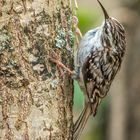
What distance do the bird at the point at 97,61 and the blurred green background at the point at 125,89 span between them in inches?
84.8

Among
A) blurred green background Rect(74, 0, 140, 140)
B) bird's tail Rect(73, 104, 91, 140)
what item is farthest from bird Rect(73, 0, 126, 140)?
blurred green background Rect(74, 0, 140, 140)

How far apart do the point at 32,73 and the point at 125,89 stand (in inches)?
151

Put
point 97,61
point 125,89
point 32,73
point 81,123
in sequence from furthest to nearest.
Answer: point 125,89 → point 97,61 → point 81,123 → point 32,73

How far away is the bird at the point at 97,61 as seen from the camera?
18.1 feet


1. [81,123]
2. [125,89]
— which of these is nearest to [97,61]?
[81,123]

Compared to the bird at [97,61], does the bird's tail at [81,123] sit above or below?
below

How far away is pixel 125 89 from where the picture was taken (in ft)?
26.9

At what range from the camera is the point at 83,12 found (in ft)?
26.0

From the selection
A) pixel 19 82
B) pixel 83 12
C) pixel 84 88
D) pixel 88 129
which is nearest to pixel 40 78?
pixel 19 82

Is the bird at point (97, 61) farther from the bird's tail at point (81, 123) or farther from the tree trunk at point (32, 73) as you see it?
the tree trunk at point (32, 73)

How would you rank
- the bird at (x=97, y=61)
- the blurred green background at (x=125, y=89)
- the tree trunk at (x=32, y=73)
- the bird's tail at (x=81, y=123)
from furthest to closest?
the blurred green background at (x=125, y=89) < the bird at (x=97, y=61) < the bird's tail at (x=81, y=123) < the tree trunk at (x=32, y=73)

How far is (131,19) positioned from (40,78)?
3.85m

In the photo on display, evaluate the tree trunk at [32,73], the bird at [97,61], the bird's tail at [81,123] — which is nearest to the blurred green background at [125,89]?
the bird at [97,61]

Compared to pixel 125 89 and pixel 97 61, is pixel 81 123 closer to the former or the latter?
pixel 97 61
